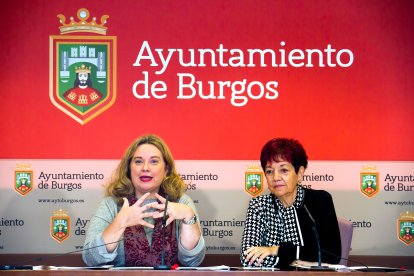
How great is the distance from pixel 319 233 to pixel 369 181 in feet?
2.93

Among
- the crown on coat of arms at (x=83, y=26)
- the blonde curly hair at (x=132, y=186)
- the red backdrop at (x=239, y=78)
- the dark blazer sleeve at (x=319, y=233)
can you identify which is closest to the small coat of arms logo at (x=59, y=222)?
the red backdrop at (x=239, y=78)

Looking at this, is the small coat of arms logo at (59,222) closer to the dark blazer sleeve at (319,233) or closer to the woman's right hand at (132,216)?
the woman's right hand at (132,216)

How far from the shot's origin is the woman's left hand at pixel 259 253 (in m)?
3.86

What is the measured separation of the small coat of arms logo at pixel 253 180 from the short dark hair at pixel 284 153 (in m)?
0.57

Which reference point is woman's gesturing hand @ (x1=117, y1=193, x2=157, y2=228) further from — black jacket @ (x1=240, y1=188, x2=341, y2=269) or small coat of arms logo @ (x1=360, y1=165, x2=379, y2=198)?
small coat of arms logo @ (x1=360, y1=165, x2=379, y2=198)

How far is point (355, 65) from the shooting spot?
16.0ft

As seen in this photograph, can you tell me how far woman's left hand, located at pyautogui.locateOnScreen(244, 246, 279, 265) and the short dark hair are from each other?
57cm

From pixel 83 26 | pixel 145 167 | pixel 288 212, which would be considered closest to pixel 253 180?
pixel 288 212

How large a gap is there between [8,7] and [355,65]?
249 centimetres

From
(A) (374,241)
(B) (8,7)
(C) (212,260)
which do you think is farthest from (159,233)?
(B) (8,7)

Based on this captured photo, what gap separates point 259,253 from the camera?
3873 mm

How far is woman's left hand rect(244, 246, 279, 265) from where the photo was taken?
3857 mm

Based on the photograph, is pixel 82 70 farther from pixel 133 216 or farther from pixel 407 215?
pixel 407 215

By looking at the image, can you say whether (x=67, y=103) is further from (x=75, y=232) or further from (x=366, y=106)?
(x=366, y=106)
